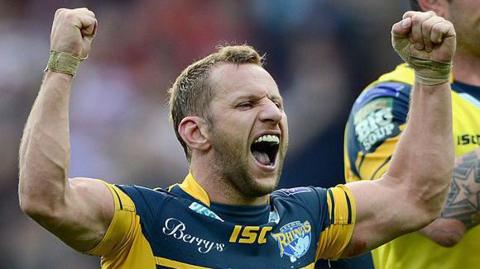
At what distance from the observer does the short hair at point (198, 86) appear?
4277 millimetres

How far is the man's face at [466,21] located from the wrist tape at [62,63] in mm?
1977

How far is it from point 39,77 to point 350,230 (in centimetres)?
476

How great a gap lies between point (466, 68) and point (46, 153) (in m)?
2.21

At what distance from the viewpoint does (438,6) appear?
516 cm

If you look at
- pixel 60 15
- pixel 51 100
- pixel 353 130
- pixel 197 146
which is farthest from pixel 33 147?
pixel 353 130

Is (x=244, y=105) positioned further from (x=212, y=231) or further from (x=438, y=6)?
(x=438, y=6)

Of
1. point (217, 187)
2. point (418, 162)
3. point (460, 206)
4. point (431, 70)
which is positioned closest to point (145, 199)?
point (217, 187)

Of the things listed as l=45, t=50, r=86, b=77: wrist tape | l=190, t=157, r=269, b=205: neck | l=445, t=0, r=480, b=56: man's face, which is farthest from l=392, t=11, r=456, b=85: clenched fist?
l=45, t=50, r=86, b=77: wrist tape

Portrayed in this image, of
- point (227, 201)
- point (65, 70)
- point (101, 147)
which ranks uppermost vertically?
point (65, 70)

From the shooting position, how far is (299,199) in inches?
172

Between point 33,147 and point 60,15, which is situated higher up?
point 60,15

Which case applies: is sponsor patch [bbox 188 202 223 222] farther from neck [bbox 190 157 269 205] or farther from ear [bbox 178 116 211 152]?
ear [bbox 178 116 211 152]

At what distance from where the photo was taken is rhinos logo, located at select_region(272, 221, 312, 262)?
414 cm

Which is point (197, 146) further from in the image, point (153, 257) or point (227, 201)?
point (153, 257)
